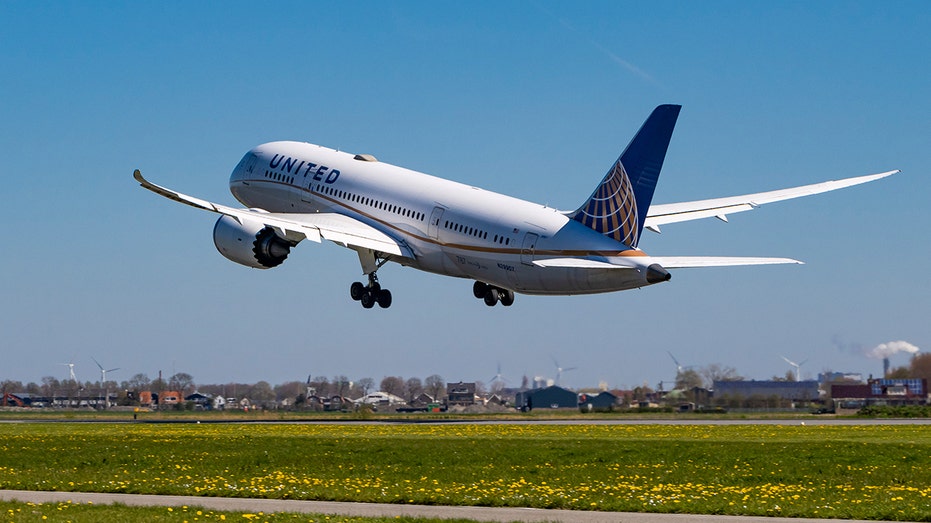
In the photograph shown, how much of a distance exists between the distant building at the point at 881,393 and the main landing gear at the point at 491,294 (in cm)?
3678

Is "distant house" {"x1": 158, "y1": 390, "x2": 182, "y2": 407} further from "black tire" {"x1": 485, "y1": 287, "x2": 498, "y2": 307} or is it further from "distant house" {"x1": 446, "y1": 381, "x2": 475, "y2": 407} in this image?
"black tire" {"x1": 485, "y1": 287, "x2": 498, "y2": 307}

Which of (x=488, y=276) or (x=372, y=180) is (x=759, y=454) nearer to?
(x=488, y=276)

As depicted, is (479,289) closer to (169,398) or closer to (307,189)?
(307,189)

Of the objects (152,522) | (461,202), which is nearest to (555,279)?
(461,202)

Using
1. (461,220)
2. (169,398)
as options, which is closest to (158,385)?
(169,398)

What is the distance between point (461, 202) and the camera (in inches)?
2445

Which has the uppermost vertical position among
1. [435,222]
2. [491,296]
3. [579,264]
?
[435,222]

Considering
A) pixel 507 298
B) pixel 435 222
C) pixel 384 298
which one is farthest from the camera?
pixel 507 298

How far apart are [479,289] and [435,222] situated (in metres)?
6.56

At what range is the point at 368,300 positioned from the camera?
6806 centimetres

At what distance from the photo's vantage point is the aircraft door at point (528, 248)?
5634cm

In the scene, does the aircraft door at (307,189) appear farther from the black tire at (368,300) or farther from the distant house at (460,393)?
the distant house at (460,393)

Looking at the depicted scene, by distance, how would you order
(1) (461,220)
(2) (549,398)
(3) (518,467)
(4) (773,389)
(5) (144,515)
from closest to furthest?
(5) (144,515), (3) (518,467), (1) (461,220), (4) (773,389), (2) (549,398)

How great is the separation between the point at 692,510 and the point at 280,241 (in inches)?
1561
